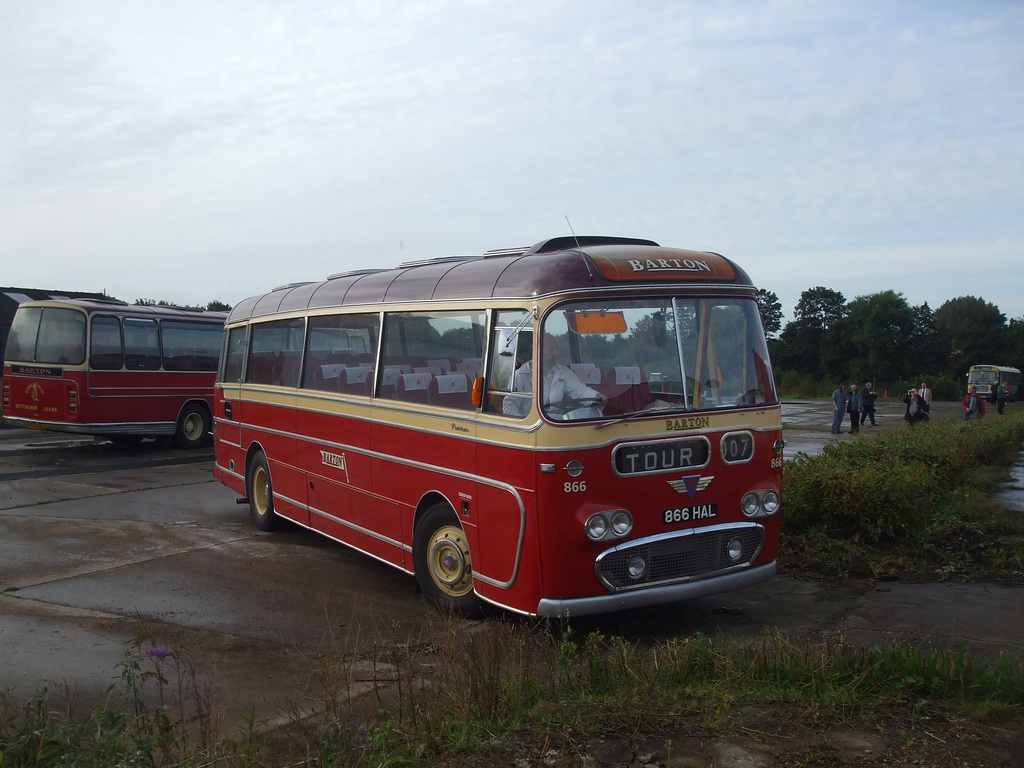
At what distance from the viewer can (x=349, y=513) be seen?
337 inches

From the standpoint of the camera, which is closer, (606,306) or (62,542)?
(606,306)

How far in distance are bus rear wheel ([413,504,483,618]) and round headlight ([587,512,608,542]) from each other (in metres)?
1.15

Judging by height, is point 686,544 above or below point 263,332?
below

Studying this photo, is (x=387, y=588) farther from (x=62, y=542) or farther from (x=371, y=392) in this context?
(x=62, y=542)

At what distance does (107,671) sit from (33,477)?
995 cm

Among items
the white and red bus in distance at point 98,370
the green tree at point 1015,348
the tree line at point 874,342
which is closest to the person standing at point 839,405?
the white and red bus in distance at point 98,370

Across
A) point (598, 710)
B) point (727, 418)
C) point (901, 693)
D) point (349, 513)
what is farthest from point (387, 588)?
point (901, 693)

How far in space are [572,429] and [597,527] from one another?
0.67 meters

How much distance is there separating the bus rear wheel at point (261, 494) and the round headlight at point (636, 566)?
5609 mm

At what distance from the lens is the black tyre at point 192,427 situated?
62.3ft

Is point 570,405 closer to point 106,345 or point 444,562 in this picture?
point 444,562

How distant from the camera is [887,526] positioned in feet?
29.0

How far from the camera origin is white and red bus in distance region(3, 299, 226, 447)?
1697 cm

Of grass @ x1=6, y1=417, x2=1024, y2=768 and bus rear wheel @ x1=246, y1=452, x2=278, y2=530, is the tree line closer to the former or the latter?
bus rear wheel @ x1=246, y1=452, x2=278, y2=530
